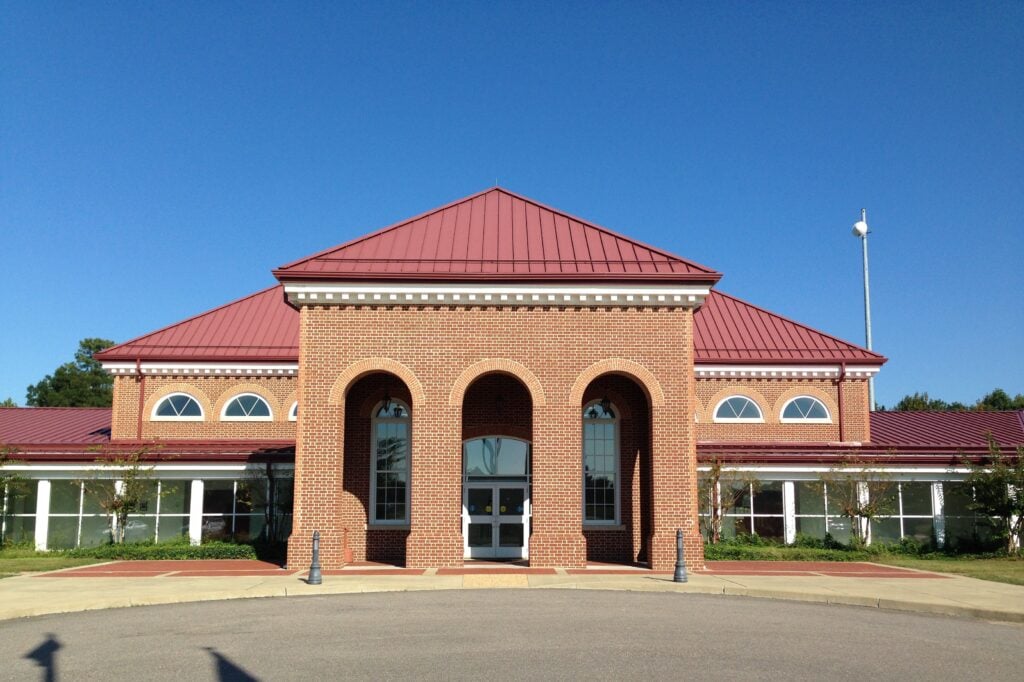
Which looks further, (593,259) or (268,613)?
(593,259)

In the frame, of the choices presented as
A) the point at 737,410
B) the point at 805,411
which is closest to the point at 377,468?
the point at 737,410

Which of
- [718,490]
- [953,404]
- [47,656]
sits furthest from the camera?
[953,404]

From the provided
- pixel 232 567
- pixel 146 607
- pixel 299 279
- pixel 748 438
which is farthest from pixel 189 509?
pixel 748 438

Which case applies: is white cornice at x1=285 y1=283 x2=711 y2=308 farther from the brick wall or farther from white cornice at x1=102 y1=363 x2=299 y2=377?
white cornice at x1=102 y1=363 x2=299 y2=377

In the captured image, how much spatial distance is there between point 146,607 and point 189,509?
450 inches

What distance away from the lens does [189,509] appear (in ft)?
83.1

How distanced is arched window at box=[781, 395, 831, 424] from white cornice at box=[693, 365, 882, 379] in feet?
2.65

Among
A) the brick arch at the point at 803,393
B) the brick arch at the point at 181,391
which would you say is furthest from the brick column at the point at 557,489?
the brick arch at the point at 181,391

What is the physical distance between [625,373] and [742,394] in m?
11.9

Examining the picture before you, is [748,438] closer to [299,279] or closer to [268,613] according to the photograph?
[299,279]

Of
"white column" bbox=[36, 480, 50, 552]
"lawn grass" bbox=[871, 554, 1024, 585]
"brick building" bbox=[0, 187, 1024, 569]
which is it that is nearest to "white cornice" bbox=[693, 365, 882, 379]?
"brick building" bbox=[0, 187, 1024, 569]

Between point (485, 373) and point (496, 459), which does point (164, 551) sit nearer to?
point (496, 459)

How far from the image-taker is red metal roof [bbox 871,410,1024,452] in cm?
2828

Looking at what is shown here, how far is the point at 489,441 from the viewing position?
72.1 feet
